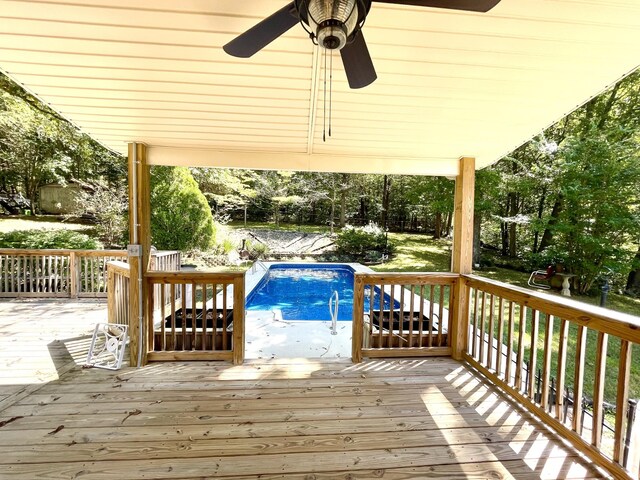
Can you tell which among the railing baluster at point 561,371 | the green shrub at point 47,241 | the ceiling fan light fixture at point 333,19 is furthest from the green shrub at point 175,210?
the railing baluster at point 561,371

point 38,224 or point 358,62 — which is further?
point 38,224

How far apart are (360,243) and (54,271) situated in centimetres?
1118

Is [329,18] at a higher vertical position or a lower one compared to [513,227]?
higher

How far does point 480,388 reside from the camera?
294cm

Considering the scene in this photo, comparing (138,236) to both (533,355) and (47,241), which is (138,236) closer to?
(533,355)

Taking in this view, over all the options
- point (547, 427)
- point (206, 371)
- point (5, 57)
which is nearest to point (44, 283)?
point (206, 371)

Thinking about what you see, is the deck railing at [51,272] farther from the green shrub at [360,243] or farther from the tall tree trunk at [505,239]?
the tall tree trunk at [505,239]

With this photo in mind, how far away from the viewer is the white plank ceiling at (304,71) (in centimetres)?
168

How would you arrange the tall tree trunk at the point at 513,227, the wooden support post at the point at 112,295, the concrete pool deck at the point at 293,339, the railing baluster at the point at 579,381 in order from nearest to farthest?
the railing baluster at the point at 579,381 → the wooden support post at the point at 112,295 → the concrete pool deck at the point at 293,339 → the tall tree trunk at the point at 513,227

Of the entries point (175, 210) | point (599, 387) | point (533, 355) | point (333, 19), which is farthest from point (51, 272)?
point (599, 387)

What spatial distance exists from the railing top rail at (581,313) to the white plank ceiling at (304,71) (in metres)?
1.58

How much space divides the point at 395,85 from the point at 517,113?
1.20m

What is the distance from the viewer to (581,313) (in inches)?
83.1

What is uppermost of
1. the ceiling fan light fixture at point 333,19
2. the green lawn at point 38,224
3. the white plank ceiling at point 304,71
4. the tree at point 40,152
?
the tree at point 40,152
